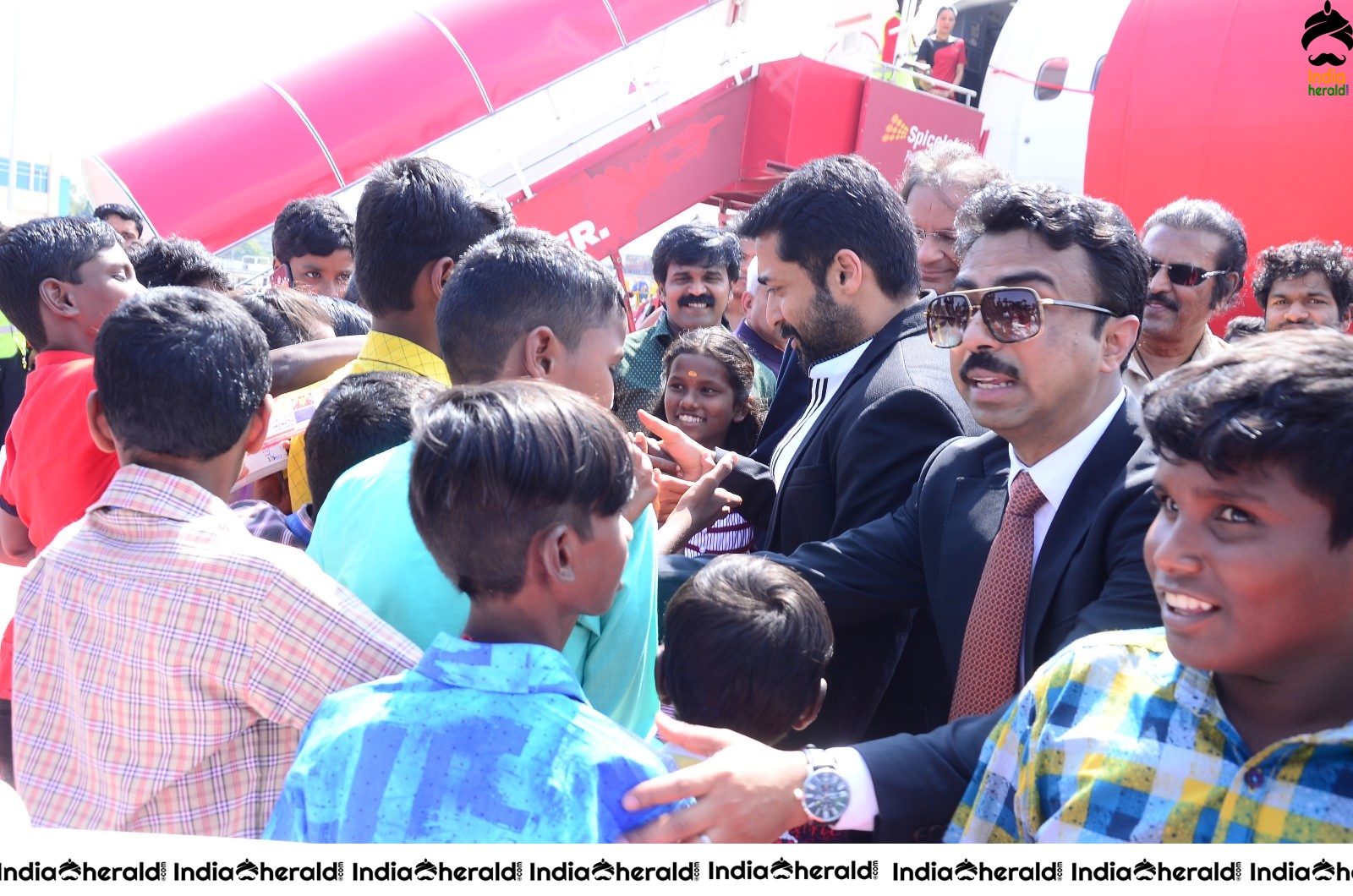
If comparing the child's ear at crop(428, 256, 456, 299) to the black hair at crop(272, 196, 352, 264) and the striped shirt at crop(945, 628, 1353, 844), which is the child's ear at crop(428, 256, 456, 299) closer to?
the striped shirt at crop(945, 628, 1353, 844)

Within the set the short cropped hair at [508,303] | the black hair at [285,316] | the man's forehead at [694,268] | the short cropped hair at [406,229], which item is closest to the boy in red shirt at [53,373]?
the black hair at [285,316]

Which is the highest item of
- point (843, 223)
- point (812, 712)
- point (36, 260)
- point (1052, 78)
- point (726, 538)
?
point (1052, 78)

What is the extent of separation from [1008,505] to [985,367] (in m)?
0.29

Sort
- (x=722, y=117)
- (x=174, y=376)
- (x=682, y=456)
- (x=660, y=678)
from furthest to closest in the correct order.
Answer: (x=722, y=117) < (x=682, y=456) < (x=660, y=678) < (x=174, y=376)

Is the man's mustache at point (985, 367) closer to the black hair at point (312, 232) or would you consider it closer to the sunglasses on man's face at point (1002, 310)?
the sunglasses on man's face at point (1002, 310)

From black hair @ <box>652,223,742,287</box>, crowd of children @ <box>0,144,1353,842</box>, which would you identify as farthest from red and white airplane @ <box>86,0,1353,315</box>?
crowd of children @ <box>0,144,1353,842</box>

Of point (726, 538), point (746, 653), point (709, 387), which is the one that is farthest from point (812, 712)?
point (709, 387)

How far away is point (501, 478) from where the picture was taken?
1.40 m

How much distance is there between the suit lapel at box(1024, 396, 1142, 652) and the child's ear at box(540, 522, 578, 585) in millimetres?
1019

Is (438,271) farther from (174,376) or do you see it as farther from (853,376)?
(853,376)

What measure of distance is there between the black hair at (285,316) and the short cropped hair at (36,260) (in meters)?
0.54

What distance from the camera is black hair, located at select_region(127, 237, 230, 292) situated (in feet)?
13.8

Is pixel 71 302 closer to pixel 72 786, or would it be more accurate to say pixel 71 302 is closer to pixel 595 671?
pixel 72 786

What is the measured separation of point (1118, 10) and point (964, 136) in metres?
1.72
